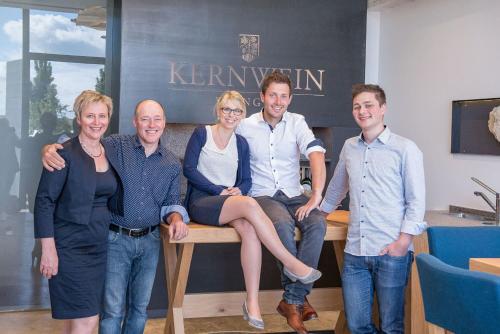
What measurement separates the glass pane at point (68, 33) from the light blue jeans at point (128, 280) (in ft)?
7.82

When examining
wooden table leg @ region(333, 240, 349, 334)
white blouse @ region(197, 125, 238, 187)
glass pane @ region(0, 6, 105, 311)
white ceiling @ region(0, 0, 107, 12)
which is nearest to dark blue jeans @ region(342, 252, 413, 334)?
wooden table leg @ region(333, 240, 349, 334)

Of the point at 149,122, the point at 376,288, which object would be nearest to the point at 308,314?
the point at 376,288

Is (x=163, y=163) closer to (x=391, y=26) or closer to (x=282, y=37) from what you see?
(x=282, y=37)

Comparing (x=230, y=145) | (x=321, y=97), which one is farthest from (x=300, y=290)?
(x=321, y=97)

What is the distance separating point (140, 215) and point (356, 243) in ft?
3.68

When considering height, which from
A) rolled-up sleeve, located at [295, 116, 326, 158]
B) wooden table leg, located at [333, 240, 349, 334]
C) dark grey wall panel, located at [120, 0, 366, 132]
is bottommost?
wooden table leg, located at [333, 240, 349, 334]

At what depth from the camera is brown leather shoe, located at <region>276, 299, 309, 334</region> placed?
360 cm

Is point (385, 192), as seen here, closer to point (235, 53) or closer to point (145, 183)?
point (145, 183)

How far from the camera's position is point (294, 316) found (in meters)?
3.63

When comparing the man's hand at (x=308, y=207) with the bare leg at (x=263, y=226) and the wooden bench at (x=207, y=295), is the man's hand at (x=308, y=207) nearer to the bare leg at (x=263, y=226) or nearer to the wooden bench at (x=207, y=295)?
the wooden bench at (x=207, y=295)

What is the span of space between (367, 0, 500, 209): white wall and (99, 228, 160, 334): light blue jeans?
2.43 m

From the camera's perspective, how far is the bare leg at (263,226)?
3.52m

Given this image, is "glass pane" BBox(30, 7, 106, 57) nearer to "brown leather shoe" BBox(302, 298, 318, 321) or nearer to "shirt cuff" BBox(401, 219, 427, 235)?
"brown leather shoe" BBox(302, 298, 318, 321)

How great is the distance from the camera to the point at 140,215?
3.33m
